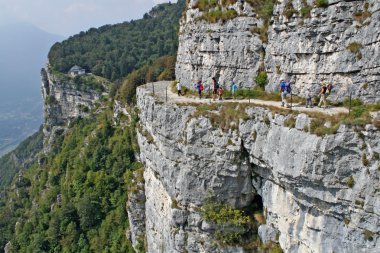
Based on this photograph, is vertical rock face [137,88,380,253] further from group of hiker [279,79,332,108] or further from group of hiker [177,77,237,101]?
group of hiker [177,77,237,101]

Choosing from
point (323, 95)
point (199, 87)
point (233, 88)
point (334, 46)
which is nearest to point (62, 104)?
point (199, 87)

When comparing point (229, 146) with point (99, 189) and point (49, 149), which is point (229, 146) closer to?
point (99, 189)

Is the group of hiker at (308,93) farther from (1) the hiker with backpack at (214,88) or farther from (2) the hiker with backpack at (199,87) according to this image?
(2) the hiker with backpack at (199,87)

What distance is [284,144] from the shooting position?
20.4 m

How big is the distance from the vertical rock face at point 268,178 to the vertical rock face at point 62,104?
63.8 metres

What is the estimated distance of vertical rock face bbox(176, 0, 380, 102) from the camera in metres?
19.8

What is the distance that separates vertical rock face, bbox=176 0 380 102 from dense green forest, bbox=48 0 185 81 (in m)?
67.5

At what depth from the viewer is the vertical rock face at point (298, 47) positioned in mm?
19797

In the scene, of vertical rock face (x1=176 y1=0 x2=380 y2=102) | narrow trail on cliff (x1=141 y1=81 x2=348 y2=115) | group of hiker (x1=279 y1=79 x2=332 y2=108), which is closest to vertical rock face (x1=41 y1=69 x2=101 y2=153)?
narrow trail on cliff (x1=141 y1=81 x2=348 y2=115)

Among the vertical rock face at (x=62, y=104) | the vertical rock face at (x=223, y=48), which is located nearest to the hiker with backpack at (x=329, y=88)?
the vertical rock face at (x=223, y=48)

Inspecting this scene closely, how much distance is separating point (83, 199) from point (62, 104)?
168 feet

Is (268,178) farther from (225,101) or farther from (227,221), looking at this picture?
(225,101)

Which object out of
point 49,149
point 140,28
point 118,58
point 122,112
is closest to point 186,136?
point 122,112

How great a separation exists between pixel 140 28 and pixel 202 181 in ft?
403
